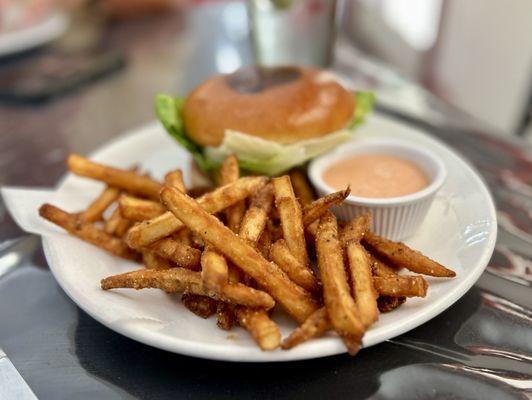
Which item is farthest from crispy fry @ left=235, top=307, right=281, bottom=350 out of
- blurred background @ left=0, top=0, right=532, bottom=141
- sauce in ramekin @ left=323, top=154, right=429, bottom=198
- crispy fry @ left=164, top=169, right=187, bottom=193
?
blurred background @ left=0, top=0, right=532, bottom=141

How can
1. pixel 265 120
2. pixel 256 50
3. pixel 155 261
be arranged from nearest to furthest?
pixel 155 261, pixel 265 120, pixel 256 50

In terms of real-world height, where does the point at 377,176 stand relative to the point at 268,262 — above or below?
below

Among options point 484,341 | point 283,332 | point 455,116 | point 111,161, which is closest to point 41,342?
point 283,332

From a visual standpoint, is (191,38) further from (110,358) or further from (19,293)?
(110,358)

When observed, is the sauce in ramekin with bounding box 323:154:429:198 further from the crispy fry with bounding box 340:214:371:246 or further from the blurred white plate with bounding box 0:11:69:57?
the blurred white plate with bounding box 0:11:69:57

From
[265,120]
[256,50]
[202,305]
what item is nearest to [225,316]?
[202,305]

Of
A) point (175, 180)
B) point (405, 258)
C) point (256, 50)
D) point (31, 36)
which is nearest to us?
point (405, 258)

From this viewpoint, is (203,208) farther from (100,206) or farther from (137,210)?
(100,206)
